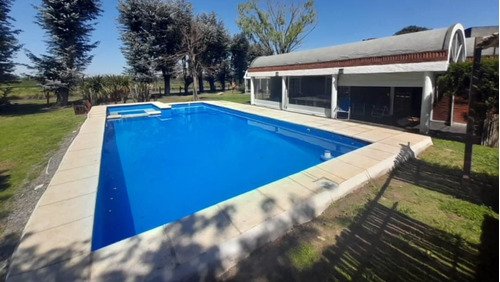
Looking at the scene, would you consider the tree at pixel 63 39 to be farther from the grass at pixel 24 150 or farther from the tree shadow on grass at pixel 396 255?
the tree shadow on grass at pixel 396 255

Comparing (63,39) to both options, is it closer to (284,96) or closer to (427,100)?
(284,96)

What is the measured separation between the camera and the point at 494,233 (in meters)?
3.18

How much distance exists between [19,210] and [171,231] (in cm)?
292

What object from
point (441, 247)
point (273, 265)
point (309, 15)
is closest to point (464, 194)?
point (441, 247)

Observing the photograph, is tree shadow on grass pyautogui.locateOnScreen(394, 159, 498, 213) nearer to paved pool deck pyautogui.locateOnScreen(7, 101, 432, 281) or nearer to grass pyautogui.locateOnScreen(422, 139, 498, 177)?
grass pyautogui.locateOnScreen(422, 139, 498, 177)

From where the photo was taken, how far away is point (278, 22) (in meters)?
29.4

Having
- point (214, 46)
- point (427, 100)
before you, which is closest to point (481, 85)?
point (427, 100)

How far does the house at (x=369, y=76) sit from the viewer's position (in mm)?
8438


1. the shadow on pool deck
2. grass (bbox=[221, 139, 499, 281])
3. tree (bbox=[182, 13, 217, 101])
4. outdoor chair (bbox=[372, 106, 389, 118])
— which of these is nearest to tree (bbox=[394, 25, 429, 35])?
tree (bbox=[182, 13, 217, 101])

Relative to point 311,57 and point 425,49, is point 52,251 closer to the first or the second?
point 425,49

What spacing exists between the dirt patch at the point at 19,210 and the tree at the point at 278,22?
28.8 metres

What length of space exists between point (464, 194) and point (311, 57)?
10418 millimetres

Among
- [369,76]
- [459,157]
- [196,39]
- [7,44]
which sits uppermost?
[196,39]

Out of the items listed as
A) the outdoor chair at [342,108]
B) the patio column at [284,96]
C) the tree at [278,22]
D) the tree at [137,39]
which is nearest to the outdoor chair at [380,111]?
the outdoor chair at [342,108]
